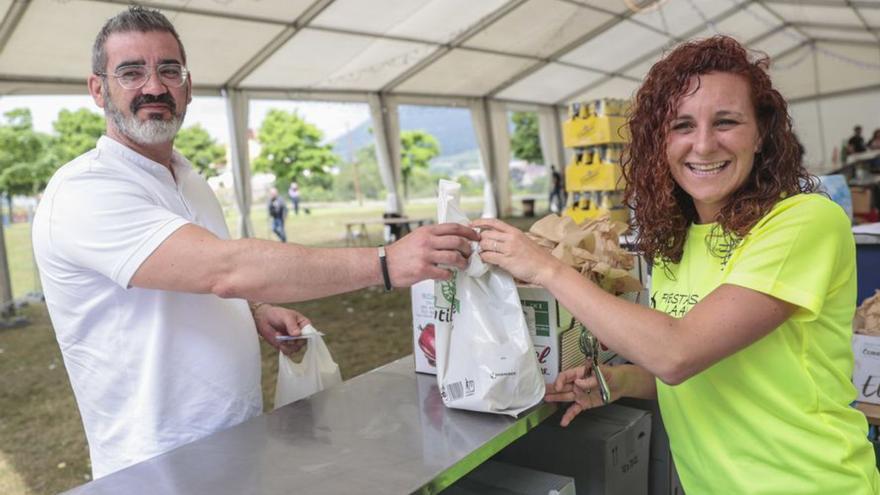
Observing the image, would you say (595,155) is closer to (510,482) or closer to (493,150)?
(510,482)

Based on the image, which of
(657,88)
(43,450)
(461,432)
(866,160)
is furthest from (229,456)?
(866,160)

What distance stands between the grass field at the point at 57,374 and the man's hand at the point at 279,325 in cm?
59

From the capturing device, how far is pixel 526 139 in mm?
23641

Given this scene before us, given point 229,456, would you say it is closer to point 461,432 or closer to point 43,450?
point 461,432

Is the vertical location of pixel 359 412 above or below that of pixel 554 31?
below

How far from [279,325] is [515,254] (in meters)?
0.86

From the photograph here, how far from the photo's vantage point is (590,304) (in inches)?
40.2

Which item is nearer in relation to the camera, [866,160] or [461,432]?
[461,432]

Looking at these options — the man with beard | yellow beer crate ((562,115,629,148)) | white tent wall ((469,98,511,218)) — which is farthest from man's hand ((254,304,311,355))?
white tent wall ((469,98,511,218))

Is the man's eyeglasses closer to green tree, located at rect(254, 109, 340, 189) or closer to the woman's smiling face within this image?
the woman's smiling face

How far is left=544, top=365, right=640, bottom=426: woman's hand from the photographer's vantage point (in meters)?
1.31

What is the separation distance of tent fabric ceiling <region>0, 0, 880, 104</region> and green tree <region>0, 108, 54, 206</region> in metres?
5.64

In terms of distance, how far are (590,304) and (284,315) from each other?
39.2 inches

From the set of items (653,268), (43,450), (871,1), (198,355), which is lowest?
(43,450)
